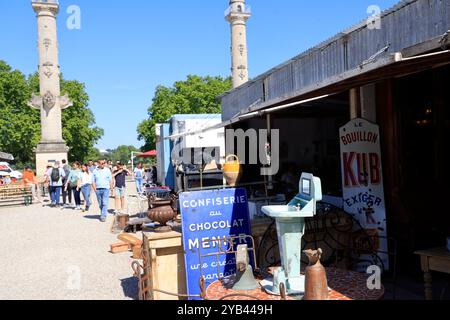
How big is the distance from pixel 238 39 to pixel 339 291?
2577 cm

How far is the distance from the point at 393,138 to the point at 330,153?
184 inches

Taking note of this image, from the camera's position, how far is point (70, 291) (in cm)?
547

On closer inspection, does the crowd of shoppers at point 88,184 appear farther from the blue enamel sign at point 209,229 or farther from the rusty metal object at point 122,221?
the blue enamel sign at point 209,229

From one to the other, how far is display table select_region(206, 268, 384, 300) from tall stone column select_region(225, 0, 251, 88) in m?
24.2

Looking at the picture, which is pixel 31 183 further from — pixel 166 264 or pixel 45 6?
pixel 166 264

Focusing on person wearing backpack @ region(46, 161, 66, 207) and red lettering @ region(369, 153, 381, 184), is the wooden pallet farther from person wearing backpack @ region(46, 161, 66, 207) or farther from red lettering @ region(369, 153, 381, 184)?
red lettering @ region(369, 153, 381, 184)

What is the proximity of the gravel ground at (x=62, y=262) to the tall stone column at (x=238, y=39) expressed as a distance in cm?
1819

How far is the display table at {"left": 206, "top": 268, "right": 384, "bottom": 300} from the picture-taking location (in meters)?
3.37

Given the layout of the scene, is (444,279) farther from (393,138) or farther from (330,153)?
(330,153)

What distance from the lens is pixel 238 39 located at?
1085 inches

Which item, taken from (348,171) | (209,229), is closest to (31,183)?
(209,229)

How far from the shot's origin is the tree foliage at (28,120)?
4000 cm

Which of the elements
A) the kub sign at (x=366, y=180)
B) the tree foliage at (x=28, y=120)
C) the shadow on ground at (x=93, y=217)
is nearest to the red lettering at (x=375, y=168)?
the kub sign at (x=366, y=180)
